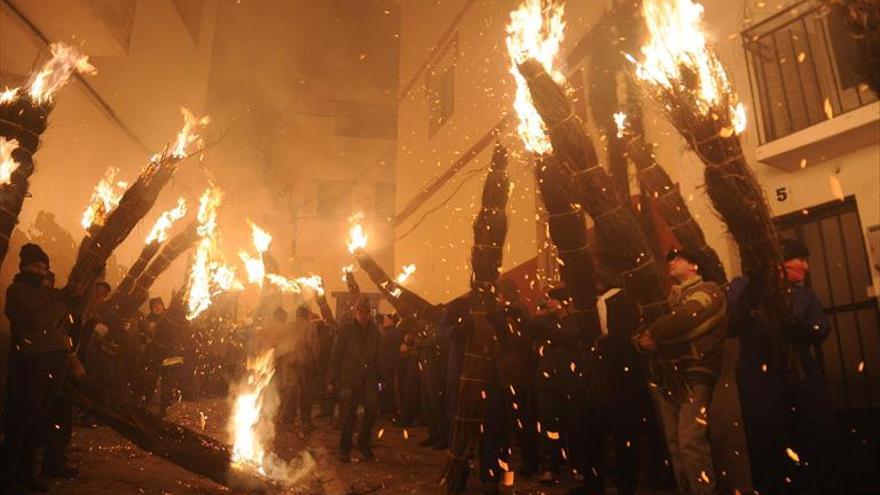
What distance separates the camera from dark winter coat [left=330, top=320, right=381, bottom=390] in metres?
7.31

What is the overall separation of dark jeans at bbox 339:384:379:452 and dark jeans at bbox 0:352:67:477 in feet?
9.78

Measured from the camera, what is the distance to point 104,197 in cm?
1118

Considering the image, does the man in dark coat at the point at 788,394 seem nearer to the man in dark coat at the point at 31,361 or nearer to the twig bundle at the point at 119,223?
the man in dark coat at the point at 31,361

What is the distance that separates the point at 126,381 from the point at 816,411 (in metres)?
9.78

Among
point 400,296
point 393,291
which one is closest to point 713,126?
point 400,296

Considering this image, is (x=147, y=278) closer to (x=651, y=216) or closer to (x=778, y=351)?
(x=651, y=216)

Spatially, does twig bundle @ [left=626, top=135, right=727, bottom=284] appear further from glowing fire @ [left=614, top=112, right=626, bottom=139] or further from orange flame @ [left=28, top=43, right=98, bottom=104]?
orange flame @ [left=28, top=43, right=98, bottom=104]

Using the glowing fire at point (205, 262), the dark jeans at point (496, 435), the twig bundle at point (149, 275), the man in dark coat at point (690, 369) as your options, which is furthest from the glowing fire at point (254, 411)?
the man in dark coat at point (690, 369)

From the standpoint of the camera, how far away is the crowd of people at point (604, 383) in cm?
429

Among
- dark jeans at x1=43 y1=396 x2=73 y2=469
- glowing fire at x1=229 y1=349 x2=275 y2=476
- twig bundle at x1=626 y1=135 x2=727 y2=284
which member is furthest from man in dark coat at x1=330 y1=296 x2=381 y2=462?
twig bundle at x1=626 y1=135 x2=727 y2=284

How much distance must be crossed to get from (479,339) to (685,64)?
3.02m

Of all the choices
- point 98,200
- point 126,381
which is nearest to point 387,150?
point 98,200

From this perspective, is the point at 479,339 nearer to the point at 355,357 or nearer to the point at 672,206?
the point at 355,357

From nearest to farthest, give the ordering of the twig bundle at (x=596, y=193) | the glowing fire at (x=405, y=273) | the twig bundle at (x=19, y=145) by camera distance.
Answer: the twig bundle at (x=596, y=193) → the twig bundle at (x=19, y=145) → the glowing fire at (x=405, y=273)
